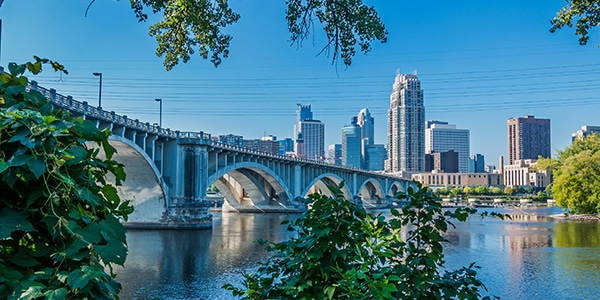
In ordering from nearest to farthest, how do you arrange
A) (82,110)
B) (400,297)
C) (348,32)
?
(400,297)
(348,32)
(82,110)

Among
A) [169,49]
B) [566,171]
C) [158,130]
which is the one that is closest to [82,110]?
[158,130]

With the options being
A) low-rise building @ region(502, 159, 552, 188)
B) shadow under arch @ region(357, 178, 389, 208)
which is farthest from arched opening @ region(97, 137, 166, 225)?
low-rise building @ region(502, 159, 552, 188)

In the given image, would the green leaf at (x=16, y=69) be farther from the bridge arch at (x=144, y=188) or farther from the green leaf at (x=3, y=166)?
the bridge arch at (x=144, y=188)

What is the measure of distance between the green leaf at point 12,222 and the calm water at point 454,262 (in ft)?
57.3

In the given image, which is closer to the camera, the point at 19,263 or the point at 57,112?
the point at 19,263

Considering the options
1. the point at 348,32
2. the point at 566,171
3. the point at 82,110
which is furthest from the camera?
the point at 566,171

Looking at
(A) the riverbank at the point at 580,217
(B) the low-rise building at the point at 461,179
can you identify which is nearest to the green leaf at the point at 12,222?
(A) the riverbank at the point at 580,217

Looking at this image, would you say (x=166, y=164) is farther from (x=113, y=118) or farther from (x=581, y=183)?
(x=581, y=183)

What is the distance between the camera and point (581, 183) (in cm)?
6325

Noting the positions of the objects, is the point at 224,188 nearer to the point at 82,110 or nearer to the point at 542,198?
the point at 82,110

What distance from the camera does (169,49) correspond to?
27.8 ft

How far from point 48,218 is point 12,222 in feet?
0.46

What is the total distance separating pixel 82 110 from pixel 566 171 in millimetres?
59412

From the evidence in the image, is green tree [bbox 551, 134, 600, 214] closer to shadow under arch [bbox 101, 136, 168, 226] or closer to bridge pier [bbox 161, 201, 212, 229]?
bridge pier [bbox 161, 201, 212, 229]
